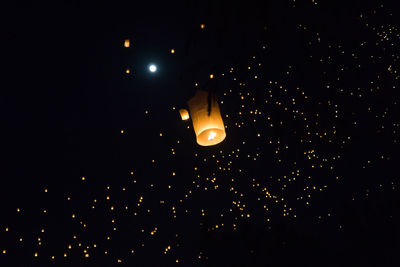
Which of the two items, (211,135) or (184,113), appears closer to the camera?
(211,135)

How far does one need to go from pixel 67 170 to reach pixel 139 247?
3.54 feet

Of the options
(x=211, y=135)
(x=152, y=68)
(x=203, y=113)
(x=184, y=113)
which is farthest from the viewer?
(x=152, y=68)

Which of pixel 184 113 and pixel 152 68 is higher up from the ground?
pixel 152 68

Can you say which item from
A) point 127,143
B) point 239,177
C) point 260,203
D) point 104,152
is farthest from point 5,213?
point 260,203

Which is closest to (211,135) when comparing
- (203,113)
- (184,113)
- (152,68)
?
(203,113)

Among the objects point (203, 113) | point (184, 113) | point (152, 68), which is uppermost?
point (152, 68)

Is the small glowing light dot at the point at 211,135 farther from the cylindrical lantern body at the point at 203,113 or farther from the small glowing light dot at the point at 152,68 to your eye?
the small glowing light dot at the point at 152,68

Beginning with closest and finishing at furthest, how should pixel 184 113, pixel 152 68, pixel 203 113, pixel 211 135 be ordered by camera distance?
pixel 203 113 < pixel 211 135 < pixel 184 113 < pixel 152 68

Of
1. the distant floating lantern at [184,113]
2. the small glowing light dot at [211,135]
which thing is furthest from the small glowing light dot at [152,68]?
the small glowing light dot at [211,135]

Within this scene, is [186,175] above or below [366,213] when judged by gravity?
above

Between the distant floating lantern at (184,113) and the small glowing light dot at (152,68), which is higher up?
the small glowing light dot at (152,68)

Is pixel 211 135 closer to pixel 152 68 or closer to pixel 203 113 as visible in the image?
pixel 203 113

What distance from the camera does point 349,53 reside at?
13.9 feet

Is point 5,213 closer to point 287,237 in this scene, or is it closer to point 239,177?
point 239,177
